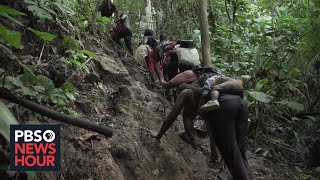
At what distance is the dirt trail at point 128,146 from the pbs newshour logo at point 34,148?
0.30 m

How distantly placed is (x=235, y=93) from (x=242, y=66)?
425 cm

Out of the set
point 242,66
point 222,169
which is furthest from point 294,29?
point 222,169

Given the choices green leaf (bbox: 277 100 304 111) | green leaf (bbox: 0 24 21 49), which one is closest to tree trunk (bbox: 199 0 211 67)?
green leaf (bbox: 277 100 304 111)

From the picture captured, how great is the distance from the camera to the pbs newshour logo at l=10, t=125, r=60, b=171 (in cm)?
297

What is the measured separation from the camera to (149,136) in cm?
568

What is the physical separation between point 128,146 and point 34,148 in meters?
2.00

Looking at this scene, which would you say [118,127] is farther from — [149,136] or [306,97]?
[306,97]

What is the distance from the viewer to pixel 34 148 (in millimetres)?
3201

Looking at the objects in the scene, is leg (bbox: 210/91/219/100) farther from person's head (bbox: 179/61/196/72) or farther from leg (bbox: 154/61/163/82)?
leg (bbox: 154/61/163/82)

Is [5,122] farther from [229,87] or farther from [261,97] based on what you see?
[261,97]

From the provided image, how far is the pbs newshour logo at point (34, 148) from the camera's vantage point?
2.97 metres

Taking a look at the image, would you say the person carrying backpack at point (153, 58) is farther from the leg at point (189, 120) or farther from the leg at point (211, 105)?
the leg at point (211, 105)

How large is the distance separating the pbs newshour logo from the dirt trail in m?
0.30

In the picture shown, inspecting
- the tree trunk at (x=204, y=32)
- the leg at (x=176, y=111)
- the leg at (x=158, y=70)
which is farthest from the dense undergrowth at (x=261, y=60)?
the leg at (x=158, y=70)
